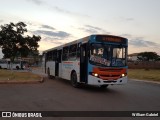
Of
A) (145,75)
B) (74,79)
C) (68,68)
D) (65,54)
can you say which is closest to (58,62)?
(65,54)

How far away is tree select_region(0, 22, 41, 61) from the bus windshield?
1418 centimetres

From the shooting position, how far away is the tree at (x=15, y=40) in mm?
29812

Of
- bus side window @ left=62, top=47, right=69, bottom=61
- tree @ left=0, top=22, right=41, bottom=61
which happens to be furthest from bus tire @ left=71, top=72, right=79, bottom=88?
tree @ left=0, top=22, right=41, bottom=61

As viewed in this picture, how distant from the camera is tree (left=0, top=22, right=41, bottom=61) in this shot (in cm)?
2981

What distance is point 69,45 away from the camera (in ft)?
68.6

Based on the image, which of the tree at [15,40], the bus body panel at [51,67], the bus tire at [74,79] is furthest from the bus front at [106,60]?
the tree at [15,40]

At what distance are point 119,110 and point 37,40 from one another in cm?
2063

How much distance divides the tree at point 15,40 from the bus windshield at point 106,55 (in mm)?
14182

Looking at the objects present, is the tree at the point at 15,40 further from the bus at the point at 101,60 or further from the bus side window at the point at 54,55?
the bus at the point at 101,60

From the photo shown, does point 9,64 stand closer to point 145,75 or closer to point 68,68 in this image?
point 145,75

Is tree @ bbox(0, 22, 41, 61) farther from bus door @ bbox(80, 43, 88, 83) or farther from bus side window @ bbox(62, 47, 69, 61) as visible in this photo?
bus door @ bbox(80, 43, 88, 83)

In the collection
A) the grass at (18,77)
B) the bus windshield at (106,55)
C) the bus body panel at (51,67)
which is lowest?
the grass at (18,77)

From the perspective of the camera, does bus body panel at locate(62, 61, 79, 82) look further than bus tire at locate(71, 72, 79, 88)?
No

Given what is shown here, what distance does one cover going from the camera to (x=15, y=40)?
2989 centimetres
